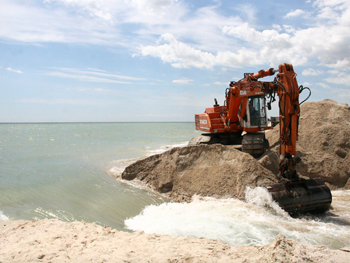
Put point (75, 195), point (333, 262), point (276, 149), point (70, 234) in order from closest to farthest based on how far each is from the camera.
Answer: point (333, 262)
point (70, 234)
point (75, 195)
point (276, 149)

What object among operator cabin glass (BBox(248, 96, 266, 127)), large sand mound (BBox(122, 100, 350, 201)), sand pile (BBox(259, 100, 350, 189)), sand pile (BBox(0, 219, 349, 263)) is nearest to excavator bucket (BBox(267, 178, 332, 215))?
large sand mound (BBox(122, 100, 350, 201))

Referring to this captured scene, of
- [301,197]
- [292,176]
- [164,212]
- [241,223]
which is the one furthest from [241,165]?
[164,212]

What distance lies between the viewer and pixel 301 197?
575 centimetres

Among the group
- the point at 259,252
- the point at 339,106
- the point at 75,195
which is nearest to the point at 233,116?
the point at 339,106

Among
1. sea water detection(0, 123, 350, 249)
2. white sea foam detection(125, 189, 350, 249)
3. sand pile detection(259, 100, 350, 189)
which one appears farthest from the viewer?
sand pile detection(259, 100, 350, 189)

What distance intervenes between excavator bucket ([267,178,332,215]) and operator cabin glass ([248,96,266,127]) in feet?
11.1

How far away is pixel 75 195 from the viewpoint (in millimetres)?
7836

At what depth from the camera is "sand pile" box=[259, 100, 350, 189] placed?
323 inches

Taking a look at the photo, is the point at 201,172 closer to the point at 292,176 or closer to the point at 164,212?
the point at 164,212

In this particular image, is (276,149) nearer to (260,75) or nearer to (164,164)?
(260,75)

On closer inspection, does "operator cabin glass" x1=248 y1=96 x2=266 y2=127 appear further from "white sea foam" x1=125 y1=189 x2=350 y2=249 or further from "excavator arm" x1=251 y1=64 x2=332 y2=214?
"white sea foam" x1=125 y1=189 x2=350 y2=249

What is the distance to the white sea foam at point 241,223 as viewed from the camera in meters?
4.84

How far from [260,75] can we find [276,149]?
239cm

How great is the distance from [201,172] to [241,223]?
8.17 ft
